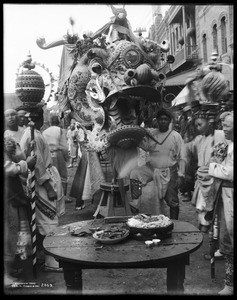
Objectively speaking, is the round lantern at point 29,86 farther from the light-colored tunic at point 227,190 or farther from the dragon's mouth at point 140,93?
the light-colored tunic at point 227,190

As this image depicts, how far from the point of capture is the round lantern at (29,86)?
3399mm

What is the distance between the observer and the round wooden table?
2.28m

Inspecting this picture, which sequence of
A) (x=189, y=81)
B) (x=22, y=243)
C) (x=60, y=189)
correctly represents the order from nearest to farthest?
(x=189, y=81) < (x=22, y=243) < (x=60, y=189)

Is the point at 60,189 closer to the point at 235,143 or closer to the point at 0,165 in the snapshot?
the point at 0,165

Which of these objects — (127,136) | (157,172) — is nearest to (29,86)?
(127,136)

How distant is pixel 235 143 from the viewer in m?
2.52

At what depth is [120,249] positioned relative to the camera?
245 cm

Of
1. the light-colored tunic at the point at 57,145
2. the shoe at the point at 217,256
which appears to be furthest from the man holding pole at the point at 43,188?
the light-colored tunic at the point at 57,145

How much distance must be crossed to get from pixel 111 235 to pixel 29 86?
5.67 ft

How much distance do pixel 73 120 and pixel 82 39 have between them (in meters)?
1.38

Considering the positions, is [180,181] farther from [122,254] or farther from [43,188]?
[122,254]

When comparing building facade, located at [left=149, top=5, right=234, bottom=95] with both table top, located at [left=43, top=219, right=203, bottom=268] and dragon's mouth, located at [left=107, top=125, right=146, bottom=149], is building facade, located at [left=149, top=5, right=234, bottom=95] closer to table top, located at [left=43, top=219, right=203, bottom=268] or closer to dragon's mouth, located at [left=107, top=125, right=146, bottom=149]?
dragon's mouth, located at [left=107, top=125, right=146, bottom=149]

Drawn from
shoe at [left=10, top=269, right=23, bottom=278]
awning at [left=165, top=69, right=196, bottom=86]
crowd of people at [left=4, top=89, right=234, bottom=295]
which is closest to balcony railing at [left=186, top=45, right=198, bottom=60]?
awning at [left=165, top=69, right=196, bottom=86]

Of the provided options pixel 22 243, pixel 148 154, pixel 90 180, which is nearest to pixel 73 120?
pixel 90 180
